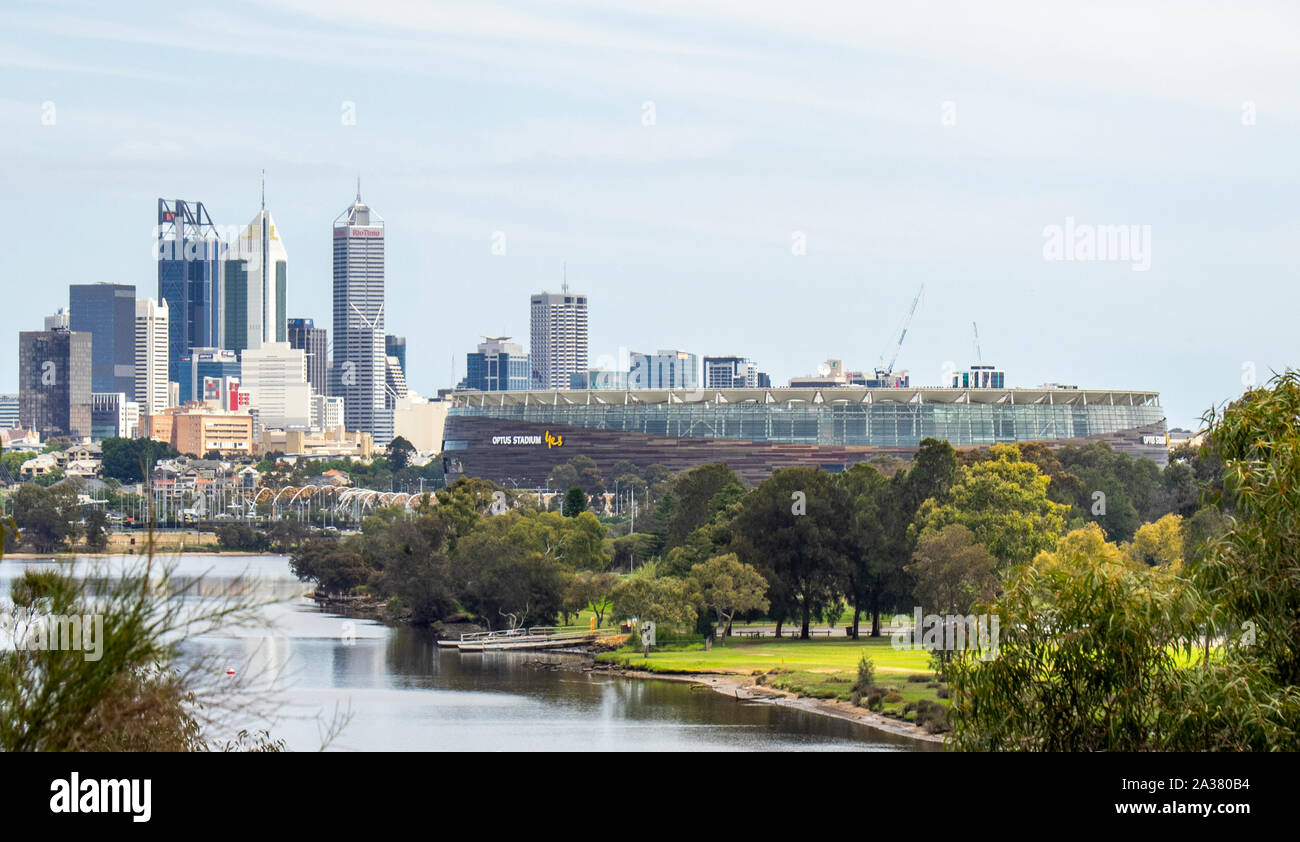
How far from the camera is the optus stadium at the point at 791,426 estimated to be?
545 ft

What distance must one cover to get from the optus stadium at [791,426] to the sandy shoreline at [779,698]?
98.7m

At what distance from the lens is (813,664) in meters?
61.6

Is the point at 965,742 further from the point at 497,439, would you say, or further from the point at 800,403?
the point at 497,439

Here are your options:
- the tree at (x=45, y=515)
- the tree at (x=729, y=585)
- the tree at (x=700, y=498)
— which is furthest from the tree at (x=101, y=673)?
the tree at (x=45, y=515)

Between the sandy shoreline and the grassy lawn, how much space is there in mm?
469

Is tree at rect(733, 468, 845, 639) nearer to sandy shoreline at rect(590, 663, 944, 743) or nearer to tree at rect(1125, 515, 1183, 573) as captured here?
sandy shoreline at rect(590, 663, 944, 743)

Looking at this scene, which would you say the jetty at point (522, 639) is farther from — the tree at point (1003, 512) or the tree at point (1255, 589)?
the tree at point (1255, 589)

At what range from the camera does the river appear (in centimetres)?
4578

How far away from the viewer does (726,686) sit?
58969mm
